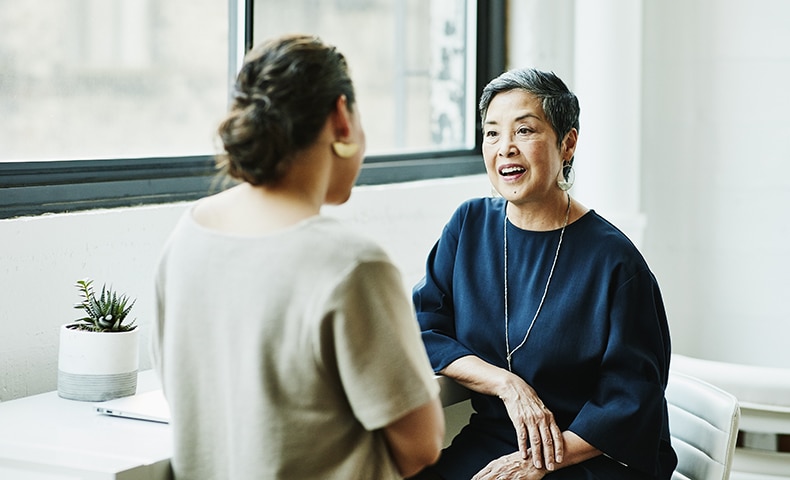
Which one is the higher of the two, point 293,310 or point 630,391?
point 293,310

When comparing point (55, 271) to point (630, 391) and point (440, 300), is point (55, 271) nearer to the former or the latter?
point (440, 300)

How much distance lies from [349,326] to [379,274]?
2.8 inches

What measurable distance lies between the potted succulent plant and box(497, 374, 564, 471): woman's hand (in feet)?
2.21

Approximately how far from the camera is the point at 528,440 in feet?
6.14

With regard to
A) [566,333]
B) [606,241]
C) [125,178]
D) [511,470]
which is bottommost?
[511,470]

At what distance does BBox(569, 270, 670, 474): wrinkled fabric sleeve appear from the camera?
5.97ft

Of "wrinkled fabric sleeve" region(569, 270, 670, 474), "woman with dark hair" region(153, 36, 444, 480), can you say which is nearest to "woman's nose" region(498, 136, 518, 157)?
"wrinkled fabric sleeve" region(569, 270, 670, 474)

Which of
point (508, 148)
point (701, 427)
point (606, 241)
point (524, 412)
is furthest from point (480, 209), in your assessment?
point (701, 427)

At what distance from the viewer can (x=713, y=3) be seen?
11.4 feet

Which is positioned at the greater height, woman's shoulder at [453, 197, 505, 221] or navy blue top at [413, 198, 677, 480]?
woman's shoulder at [453, 197, 505, 221]

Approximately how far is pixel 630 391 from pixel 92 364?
0.94 m

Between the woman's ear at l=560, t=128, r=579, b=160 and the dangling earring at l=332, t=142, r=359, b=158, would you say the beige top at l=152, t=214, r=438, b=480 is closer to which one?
the dangling earring at l=332, t=142, r=359, b=158

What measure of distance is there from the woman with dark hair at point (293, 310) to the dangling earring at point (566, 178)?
0.79 metres

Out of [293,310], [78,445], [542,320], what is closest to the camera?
[293,310]
